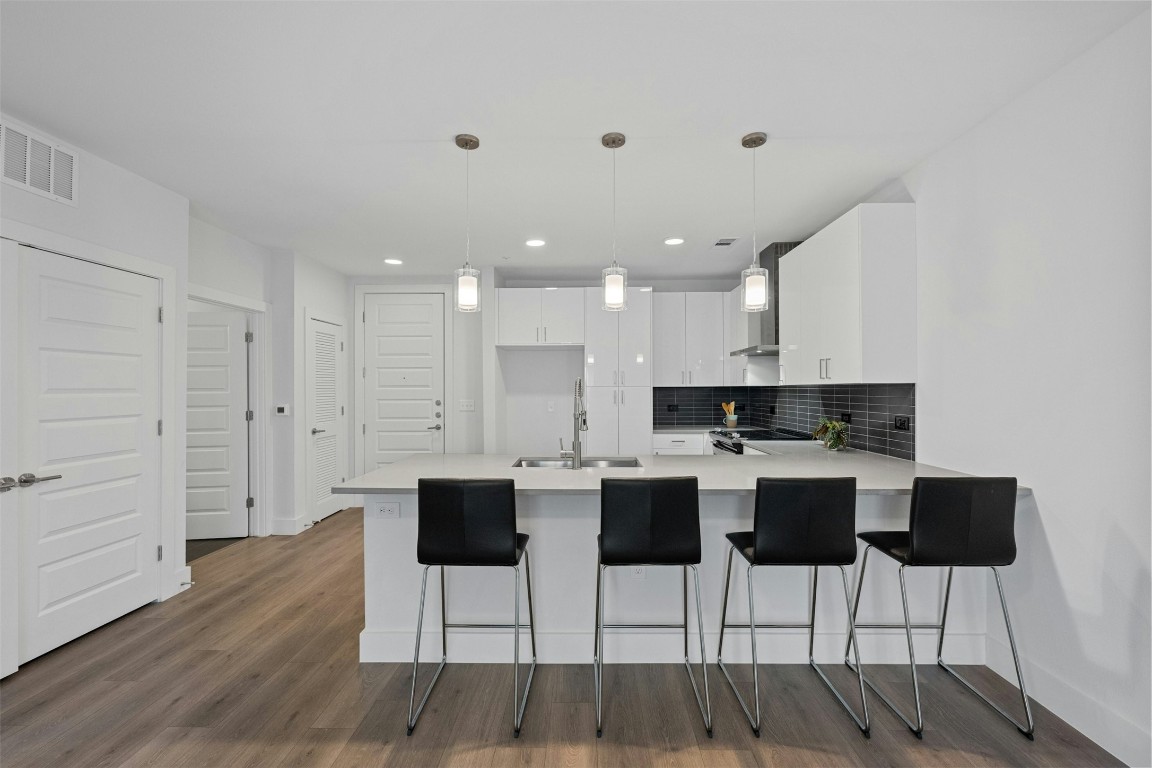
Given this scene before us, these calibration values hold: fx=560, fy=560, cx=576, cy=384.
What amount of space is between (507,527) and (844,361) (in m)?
2.07

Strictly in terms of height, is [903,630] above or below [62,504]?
below

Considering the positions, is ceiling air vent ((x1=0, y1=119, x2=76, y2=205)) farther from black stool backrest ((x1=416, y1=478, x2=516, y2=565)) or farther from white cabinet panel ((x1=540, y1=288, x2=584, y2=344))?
white cabinet panel ((x1=540, y1=288, x2=584, y2=344))

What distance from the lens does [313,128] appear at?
2562mm

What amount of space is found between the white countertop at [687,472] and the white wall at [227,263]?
7.28 ft

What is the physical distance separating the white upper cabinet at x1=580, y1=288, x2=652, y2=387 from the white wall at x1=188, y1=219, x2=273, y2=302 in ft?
9.28

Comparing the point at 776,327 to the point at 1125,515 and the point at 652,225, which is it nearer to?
the point at 652,225

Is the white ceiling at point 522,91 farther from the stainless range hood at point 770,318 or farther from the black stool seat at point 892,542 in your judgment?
the black stool seat at point 892,542

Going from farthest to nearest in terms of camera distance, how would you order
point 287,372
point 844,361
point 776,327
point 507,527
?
point 287,372, point 776,327, point 844,361, point 507,527

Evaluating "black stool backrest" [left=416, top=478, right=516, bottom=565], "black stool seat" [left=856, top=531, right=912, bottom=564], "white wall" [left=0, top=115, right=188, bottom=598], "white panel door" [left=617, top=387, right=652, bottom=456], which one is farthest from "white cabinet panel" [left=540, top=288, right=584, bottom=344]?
"black stool seat" [left=856, top=531, right=912, bottom=564]

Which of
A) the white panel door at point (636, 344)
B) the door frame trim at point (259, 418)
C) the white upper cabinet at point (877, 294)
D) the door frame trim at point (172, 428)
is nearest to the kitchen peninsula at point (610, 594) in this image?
the white upper cabinet at point (877, 294)

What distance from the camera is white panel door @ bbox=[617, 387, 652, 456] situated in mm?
5418

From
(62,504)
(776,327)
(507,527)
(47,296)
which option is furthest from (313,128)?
(776,327)

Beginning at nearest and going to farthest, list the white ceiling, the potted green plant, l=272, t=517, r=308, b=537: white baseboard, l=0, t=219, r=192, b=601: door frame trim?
the white ceiling, l=0, t=219, r=192, b=601: door frame trim, the potted green plant, l=272, t=517, r=308, b=537: white baseboard

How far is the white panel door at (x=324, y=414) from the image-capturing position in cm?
512
